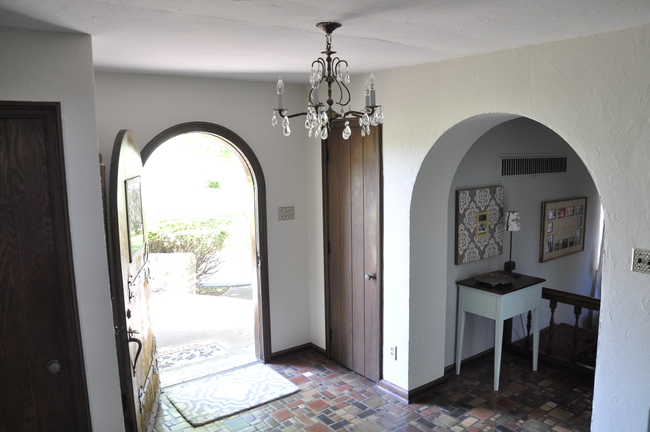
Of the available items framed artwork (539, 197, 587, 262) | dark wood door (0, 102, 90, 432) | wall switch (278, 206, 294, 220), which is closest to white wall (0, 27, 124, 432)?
dark wood door (0, 102, 90, 432)

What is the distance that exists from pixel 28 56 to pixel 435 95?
2.35 metres

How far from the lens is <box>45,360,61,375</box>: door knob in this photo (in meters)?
2.40

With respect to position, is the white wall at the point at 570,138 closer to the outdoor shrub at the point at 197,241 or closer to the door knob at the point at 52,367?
the door knob at the point at 52,367

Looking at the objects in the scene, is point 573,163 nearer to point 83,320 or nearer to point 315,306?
point 315,306

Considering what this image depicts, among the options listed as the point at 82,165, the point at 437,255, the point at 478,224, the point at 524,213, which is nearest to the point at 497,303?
the point at 437,255

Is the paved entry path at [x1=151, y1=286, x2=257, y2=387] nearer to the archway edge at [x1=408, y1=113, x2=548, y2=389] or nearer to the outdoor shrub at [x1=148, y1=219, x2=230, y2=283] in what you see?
the outdoor shrub at [x1=148, y1=219, x2=230, y2=283]

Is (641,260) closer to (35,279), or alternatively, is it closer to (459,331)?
(459,331)

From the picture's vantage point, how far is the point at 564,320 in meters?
5.41

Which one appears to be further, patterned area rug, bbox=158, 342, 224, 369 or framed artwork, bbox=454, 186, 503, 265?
patterned area rug, bbox=158, 342, 224, 369

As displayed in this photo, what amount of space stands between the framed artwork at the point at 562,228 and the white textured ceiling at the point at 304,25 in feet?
8.51

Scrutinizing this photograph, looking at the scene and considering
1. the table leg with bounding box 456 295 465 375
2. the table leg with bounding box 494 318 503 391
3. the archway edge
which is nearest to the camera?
the archway edge

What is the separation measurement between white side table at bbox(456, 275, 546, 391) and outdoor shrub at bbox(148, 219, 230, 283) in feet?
17.2

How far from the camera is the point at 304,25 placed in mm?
2176

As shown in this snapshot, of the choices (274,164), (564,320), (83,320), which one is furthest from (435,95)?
(564,320)
